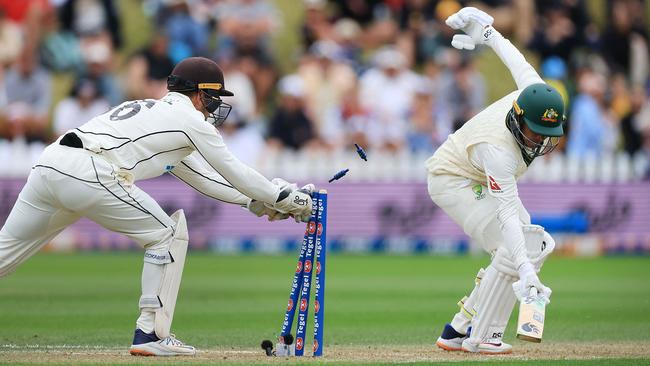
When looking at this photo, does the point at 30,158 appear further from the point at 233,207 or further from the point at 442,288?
the point at 442,288

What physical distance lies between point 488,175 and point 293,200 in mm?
1208

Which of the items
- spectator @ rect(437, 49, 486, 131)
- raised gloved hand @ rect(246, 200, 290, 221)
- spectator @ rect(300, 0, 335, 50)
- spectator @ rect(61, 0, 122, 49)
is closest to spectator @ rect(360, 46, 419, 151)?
spectator @ rect(437, 49, 486, 131)

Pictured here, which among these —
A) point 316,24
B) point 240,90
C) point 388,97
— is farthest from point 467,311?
point 316,24

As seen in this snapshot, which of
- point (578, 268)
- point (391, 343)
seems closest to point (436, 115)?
point (578, 268)

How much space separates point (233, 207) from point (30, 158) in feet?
9.50

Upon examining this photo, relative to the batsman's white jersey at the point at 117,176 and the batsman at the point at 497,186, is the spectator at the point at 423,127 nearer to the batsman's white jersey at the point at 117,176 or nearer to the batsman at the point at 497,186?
the batsman at the point at 497,186

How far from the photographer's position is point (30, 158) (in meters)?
17.1

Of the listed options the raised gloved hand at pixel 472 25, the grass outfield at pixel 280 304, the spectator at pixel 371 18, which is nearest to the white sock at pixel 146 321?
the grass outfield at pixel 280 304

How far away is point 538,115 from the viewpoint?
292 inches

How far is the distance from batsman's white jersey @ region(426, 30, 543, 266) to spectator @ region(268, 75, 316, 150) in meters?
9.84

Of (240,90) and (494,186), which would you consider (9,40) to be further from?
(494,186)

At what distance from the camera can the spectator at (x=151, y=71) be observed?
706 inches

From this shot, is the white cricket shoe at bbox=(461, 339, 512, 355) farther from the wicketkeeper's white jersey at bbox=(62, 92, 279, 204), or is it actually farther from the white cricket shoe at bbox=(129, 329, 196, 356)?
the white cricket shoe at bbox=(129, 329, 196, 356)

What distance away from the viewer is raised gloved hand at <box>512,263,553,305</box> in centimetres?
725
